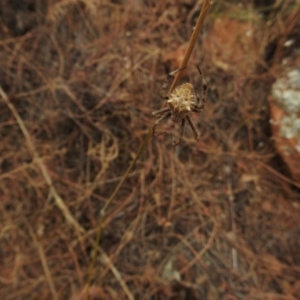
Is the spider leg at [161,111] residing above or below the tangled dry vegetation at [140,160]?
above

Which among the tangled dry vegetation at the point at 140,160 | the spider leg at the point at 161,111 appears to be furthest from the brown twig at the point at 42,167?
the spider leg at the point at 161,111

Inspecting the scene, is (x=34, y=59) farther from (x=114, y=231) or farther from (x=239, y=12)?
(x=239, y=12)

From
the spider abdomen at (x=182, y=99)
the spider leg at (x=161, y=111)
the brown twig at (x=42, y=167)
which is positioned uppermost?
the spider abdomen at (x=182, y=99)

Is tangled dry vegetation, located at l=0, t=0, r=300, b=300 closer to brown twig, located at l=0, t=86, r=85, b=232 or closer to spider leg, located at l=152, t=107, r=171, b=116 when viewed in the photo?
brown twig, located at l=0, t=86, r=85, b=232

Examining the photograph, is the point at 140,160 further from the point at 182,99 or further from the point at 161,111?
the point at 182,99

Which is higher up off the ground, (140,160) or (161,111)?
(161,111)

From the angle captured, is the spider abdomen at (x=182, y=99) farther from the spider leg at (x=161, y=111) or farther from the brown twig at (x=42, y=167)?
the brown twig at (x=42, y=167)

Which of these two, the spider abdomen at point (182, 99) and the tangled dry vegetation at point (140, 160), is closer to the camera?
the spider abdomen at point (182, 99)

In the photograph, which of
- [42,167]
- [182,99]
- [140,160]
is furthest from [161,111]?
[42,167]
